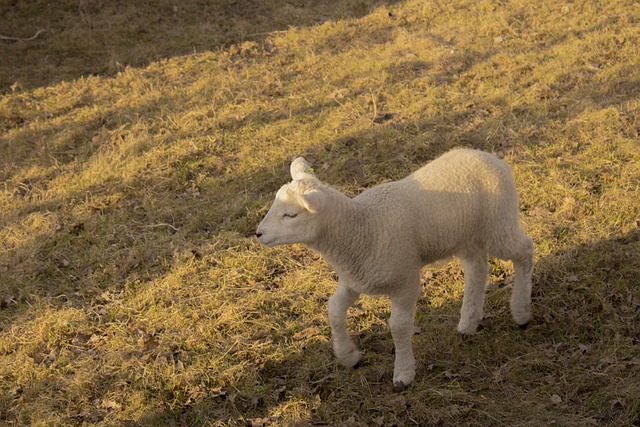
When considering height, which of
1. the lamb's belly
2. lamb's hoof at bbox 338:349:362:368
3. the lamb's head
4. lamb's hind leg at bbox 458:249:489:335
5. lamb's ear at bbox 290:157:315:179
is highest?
lamb's ear at bbox 290:157:315:179

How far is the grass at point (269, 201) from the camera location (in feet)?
16.5

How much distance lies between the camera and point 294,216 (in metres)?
4.37

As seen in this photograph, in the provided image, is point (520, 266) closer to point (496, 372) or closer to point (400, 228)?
point (496, 372)

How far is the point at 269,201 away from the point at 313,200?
11.5ft

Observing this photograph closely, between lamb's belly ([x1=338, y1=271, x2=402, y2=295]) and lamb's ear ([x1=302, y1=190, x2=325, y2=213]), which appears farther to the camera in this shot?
lamb's belly ([x1=338, y1=271, x2=402, y2=295])

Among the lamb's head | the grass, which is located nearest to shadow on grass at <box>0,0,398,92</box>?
the grass

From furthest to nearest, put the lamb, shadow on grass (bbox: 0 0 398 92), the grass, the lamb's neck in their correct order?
shadow on grass (bbox: 0 0 398 92) < the grass < the lamb's neck < the lamb

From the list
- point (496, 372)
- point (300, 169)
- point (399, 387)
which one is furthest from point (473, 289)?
point (300, 169)

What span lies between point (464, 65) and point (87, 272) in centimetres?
685

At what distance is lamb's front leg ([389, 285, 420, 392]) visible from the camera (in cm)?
473

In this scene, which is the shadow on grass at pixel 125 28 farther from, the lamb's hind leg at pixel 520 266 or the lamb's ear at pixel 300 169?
the lamb's hind leg at pixel 520 266

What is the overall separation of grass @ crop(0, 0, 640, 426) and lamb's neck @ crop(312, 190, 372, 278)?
43.2 inches

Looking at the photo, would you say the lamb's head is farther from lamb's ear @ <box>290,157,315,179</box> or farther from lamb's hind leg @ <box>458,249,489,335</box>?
lamb's hind leg @ <box>458,249,489,335</box>

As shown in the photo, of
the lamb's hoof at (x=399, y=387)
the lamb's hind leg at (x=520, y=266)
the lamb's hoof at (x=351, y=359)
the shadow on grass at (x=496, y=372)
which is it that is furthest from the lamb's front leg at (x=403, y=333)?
the lamb's hind leg at (x=520, y=266)
